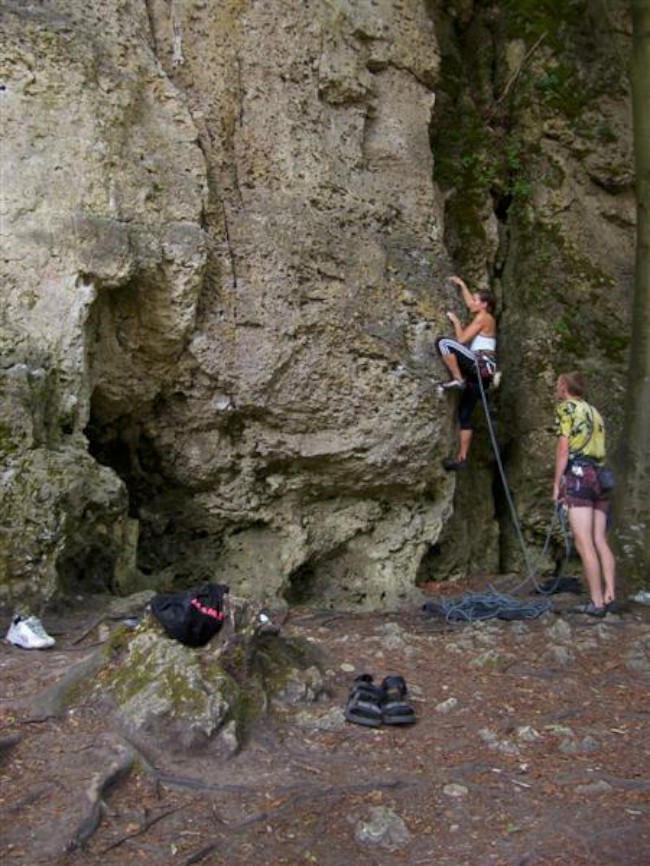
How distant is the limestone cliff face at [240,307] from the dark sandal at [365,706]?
2.63 meters

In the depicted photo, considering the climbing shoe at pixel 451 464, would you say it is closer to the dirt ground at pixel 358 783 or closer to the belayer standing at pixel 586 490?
the belayer standing at pixel 586 490

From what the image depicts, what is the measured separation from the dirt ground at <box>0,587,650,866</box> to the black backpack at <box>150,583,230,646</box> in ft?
1.67

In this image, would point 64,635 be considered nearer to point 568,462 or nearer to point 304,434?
point 304,434

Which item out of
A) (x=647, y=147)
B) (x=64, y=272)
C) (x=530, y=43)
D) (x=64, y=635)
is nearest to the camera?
(x=64, y=635)

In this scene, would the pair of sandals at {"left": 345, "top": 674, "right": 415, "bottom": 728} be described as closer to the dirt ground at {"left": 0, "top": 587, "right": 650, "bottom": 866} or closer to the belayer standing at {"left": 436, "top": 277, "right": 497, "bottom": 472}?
the dirt ground at {"left": 0, "top": 587, "right": 650, "bottom": 866}

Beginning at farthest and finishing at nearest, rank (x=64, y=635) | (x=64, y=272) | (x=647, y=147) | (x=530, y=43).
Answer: (x=530, y=43)
(x=647, y=147)
(x=64, y=272)
(x=64, y=635)

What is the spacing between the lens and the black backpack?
4586 mm

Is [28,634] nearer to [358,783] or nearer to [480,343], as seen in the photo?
[358,783]

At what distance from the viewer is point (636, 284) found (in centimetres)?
823

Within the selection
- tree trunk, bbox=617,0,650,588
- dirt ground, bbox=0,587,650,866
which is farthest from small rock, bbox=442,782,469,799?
tree trunk, bbox=617,0,650,588

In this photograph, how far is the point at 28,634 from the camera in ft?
18.8

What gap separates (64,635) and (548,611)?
3691 mm

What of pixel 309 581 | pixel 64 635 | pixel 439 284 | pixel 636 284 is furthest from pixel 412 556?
pixel 64 635

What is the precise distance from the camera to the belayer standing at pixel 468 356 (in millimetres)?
8727
